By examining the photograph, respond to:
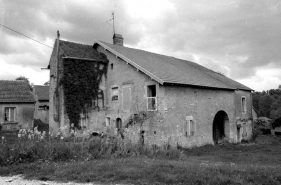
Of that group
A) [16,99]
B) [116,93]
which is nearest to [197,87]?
[116,93]

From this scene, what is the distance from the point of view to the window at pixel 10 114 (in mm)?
23609

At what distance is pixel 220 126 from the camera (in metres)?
22.9

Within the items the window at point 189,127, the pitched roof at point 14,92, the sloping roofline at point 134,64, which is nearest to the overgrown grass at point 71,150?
the sloping roofline at point 134,64

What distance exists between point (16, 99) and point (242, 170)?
73.0ft

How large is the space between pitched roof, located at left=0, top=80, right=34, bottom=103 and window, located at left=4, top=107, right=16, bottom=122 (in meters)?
0.83

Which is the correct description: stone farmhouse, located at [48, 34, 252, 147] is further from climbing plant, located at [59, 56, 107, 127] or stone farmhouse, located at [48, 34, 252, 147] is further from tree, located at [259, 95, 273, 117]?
tree, located at [259, 95, 273, 117]

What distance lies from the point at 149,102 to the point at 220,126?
29.3 feet

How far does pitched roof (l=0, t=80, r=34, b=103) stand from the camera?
23.9 metres

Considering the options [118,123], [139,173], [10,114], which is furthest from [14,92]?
[139,173]

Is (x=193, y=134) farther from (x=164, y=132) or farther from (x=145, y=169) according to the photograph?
(x=145, y=169)

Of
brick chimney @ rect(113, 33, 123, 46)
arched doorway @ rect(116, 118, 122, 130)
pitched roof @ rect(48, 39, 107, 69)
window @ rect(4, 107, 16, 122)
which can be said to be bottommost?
arched doorway @ rect(116, 118, 122, 130)

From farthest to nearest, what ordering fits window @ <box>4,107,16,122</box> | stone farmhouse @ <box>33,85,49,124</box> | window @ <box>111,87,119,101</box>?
stone farmhouse @ <box>33,85,49,124</box>
window @ <box>4,107,16,122</box>
window @ <box>111,87,119,101</box>

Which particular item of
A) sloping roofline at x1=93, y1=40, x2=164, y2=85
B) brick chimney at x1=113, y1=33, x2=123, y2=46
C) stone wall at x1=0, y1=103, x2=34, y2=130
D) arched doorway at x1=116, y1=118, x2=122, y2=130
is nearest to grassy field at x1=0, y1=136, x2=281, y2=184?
sloping roofline at x1=93, y1=40, x2=164, y2=85

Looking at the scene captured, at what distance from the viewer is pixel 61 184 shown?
6.56m
